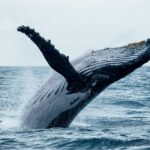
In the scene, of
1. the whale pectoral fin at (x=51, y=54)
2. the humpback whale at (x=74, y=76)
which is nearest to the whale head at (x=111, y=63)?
the humpback whale at (x=74, y=76)

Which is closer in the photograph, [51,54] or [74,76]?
[51,54]

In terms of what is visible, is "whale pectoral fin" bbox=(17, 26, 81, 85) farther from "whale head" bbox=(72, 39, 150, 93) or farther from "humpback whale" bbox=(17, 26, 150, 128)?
"whale head" bbox=(72, 39, 150, 93)

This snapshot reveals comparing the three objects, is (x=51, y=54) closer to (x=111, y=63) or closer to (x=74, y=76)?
(x=74, y=76)

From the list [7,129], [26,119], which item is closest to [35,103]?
[26,119]

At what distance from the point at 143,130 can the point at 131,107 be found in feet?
19.6

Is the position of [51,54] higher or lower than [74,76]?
higher

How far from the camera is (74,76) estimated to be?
848 centimetres

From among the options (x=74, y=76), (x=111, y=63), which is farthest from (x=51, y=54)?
(x=111, y=63)

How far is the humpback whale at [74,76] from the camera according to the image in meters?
8.25

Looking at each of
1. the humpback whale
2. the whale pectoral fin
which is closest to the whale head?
the humpback whale

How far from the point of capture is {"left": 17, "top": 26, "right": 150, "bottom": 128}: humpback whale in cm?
825

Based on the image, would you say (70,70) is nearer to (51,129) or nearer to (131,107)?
(51,129)

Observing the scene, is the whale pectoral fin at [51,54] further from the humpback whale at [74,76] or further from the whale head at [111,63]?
the whale head at [111,63]

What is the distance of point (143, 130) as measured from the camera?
9.96 meters
